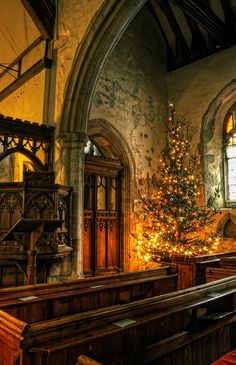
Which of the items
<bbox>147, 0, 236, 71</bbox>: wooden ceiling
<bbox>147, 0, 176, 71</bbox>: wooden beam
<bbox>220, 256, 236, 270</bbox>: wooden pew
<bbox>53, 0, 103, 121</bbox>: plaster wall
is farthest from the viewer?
<bbox>147, 0, 176, 71</bbox>: wooden beam

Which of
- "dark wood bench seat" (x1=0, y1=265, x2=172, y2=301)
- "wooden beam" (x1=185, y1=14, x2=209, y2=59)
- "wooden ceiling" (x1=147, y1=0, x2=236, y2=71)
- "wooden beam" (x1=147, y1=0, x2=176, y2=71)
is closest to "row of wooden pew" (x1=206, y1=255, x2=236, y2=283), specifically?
"dark wood bench seat" (x1=0, y1=265, x2=172, y2=301)

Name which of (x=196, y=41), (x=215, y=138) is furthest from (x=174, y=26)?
(x=215, y=138)

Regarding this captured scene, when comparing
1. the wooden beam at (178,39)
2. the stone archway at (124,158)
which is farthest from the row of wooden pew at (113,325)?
the wooden beam at (178,39)

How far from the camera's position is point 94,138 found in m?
8.40

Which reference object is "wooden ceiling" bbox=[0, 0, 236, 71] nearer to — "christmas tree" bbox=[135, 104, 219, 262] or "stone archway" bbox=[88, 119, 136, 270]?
"stone archway" bbox=[88, 119, 136, 270]

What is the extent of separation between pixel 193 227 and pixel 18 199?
4244 millimetres

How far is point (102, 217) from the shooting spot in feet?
26.2

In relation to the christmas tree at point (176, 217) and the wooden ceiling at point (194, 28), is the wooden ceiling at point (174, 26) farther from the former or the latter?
the christmas tree at point (176, 217)

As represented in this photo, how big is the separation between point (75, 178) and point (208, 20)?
5.73 meters

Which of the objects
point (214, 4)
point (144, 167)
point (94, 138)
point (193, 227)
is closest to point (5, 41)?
point (94, 138)

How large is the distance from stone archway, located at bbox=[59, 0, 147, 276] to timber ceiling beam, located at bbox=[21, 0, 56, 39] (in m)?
1.34

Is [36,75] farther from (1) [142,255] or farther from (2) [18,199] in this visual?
(1) [142,255]

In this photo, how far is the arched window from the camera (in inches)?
359

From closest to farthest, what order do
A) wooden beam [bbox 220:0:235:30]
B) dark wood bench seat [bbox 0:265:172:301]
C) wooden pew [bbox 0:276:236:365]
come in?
wooden pew [bbox 0:276:236:365], dark wood bench seat [bbox 0:265:172:301], wooden beam [bbox 220:0:235:30]
